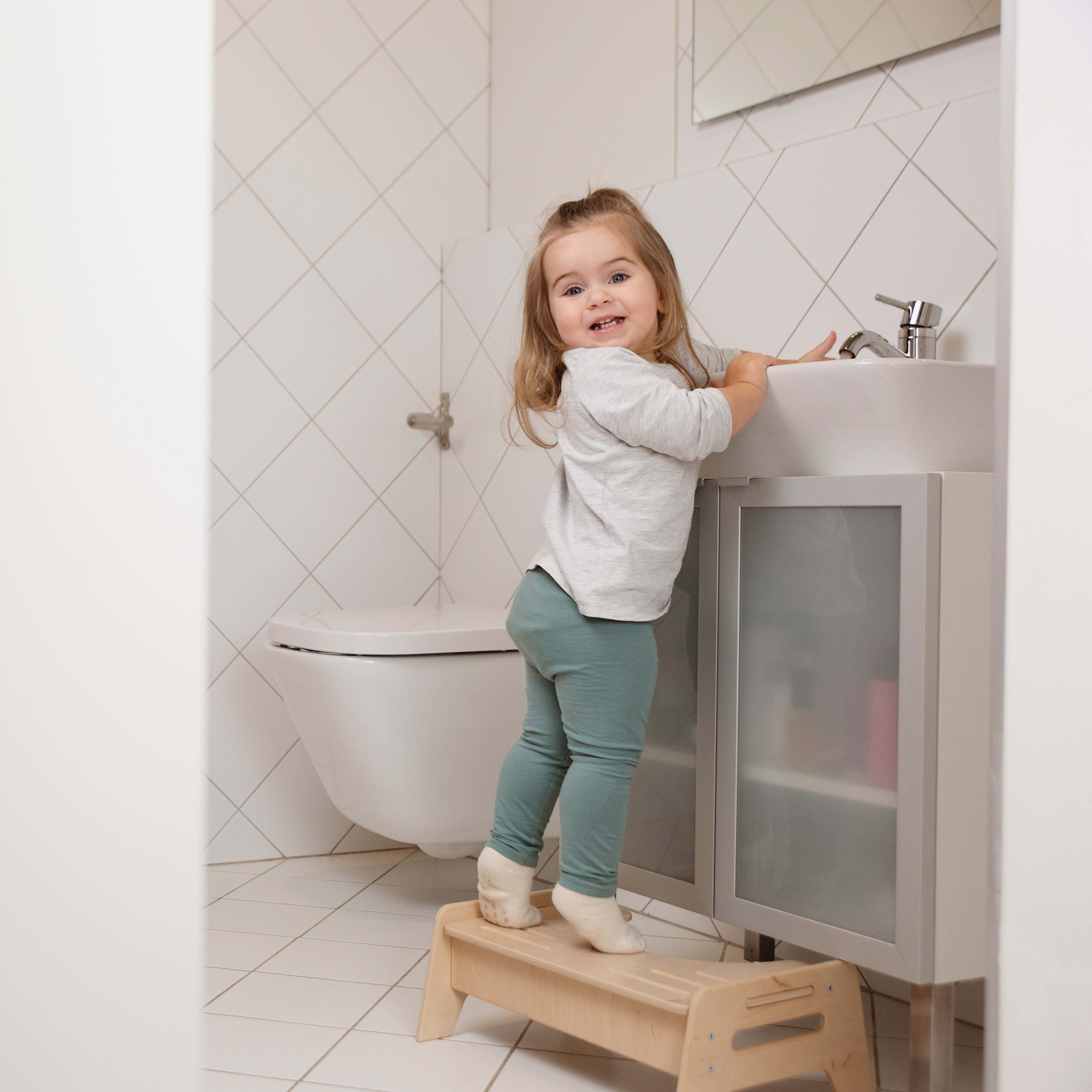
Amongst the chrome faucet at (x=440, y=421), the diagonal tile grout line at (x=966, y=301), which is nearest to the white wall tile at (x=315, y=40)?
the chrome faucet at (x=440, y=421)

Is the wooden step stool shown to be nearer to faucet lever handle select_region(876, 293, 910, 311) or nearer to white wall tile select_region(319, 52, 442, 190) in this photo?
faucet lever handle select_region(876, 293, 910, 311)

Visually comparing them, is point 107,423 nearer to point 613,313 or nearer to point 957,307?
point 613,313

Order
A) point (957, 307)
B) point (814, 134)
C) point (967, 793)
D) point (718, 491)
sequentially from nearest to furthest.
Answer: point (967, 793)
point (718, 491)
point (957, 307)
point (814, 134)

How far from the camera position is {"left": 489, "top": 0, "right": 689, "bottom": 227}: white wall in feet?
6.29

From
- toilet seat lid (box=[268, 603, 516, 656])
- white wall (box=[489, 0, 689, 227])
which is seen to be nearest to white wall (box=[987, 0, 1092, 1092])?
toilet seat lid (box=[268, 603, 516, 656])

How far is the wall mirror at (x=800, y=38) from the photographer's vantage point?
1470 mm

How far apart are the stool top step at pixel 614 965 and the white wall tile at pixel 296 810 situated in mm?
935

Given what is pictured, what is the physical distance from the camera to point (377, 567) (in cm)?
225

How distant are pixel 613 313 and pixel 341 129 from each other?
1.19 metres

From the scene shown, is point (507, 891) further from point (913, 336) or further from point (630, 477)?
point (913, 336)

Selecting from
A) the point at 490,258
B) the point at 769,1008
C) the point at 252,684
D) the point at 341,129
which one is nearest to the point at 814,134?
the point at 490,258

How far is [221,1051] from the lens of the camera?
1.26 meters

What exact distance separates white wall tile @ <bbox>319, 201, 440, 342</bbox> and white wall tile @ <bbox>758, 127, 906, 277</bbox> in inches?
34.2

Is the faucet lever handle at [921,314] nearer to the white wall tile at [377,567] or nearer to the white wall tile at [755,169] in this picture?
the white wall tile at [755,169]
